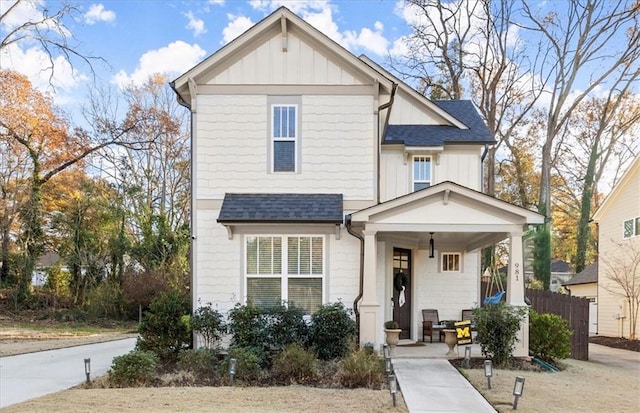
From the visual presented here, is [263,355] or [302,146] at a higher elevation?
[302,146]

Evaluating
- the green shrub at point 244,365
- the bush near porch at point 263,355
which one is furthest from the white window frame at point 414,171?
the green shrub at point 244,365

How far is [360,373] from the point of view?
8.42m

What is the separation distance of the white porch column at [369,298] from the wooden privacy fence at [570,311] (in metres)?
5.60

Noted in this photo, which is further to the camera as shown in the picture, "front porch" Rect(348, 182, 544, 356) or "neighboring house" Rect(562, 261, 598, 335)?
"neighboring house" Rect(562, 261, 598, 335)

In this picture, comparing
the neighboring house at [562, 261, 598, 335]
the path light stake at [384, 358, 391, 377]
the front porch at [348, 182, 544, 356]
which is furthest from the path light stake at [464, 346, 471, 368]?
the neighboring house at [562, 261, 598, 335]

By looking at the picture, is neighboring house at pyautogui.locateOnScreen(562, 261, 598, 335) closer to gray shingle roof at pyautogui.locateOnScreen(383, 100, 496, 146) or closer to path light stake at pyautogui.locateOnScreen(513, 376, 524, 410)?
gray shingle roof at pyautogui.locateOnScreen(383, 100, 496, 146)

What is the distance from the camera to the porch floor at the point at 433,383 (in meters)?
7.23

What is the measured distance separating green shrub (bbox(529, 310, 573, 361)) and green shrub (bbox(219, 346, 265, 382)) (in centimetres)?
581

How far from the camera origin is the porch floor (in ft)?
23.7

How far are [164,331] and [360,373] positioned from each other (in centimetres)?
429

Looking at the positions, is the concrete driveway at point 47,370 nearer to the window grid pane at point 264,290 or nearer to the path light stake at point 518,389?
the window grid pane at point 264,290

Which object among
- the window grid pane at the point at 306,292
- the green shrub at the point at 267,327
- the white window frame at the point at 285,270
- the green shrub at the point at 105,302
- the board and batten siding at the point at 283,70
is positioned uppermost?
the board and batten siding at the point at 283,70

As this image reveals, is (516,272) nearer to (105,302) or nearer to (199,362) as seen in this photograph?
(199,362)

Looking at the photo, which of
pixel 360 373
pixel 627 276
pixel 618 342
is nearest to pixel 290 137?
pixel 360 373
